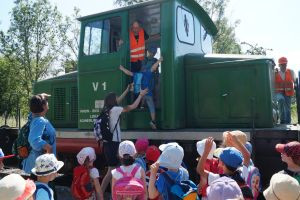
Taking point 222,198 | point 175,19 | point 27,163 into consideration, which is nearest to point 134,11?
point 175,19

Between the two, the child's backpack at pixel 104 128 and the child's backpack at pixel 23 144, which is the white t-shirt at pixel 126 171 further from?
the child's backpack at pixel 104 128

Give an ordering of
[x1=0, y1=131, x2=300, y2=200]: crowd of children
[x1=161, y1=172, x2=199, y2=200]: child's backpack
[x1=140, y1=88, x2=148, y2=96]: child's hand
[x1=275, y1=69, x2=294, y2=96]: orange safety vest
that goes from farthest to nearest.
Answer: [x1=275, y1=69, x2=294, y2=96]: orange safety vest, [x1=140, y1=88, x2=148, y2=96]: child's hand, [x1=161, y1=172, x2=199, y2=200]: child's backpack, [x1=0, y1=131, x2=300, y2=200]: crowd of children

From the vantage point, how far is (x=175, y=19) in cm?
586

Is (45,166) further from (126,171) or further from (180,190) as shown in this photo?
(180,190)

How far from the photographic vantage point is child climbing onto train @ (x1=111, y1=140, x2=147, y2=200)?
10.1 ft

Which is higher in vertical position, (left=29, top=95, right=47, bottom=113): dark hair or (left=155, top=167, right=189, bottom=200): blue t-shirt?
(left=29, top=95, right=47, bottom=113): dark hair

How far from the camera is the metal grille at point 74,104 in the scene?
7.48 m

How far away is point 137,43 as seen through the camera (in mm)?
5988

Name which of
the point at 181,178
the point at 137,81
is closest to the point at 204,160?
the point at 181,178

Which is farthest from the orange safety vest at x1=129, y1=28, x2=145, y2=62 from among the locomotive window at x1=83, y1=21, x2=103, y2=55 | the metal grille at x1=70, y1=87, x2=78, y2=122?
the metal grille at x1=70, y1=87, x2=78, y2=122

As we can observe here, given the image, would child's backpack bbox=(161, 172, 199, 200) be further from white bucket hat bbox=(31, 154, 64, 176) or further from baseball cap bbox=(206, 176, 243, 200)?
white bucket hat bbox=(31, 154, 64, 176)

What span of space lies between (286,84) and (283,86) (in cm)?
6

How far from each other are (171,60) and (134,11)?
1.07 metres

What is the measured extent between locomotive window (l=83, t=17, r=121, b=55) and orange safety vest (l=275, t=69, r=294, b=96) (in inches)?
111
